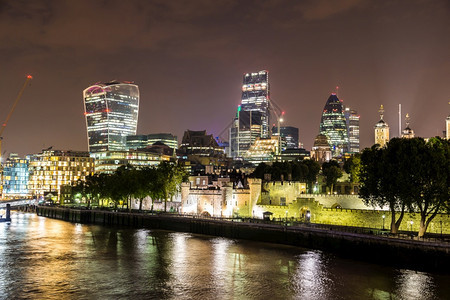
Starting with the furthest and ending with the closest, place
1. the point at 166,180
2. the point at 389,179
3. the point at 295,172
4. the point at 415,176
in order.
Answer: the point at 295,172 → the point at 166,180 → the point at 389,179 → the point at 415,176

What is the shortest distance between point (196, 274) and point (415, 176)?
105 ft

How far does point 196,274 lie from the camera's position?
54094mm

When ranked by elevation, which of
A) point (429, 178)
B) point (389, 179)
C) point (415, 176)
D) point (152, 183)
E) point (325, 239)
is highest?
point (415, 176)

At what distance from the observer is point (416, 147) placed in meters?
64.2

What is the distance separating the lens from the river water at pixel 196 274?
151 ft

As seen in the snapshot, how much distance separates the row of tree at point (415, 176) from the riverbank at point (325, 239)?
538 centimetres

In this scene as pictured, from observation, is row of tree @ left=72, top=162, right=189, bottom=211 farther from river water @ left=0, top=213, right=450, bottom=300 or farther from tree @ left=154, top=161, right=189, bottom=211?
river water @ left=0, top=213, right=450, bottom=300

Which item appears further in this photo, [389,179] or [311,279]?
[389,179]

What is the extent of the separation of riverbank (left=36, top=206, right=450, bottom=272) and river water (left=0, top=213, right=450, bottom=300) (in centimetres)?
257

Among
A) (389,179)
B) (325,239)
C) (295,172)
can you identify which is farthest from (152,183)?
(389,179)

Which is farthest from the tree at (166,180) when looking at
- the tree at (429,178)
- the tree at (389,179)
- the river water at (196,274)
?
the tree at (429,178)

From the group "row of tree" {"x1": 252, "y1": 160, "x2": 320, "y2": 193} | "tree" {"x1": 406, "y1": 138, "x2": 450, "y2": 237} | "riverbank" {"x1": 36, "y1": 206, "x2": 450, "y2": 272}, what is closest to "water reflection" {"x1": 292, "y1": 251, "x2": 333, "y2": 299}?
"riverbank" {"x1": 36, "y1": 206, "x2": 450, "y2": 272}

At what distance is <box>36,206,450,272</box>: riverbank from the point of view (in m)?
56.1

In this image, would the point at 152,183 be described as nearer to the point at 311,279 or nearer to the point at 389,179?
the point at 389,179
